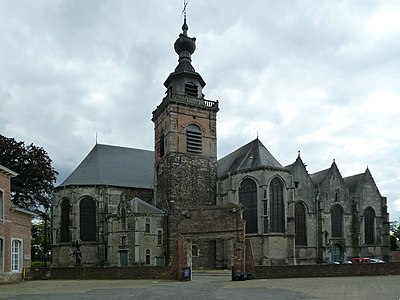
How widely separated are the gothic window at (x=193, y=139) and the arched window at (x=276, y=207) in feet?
25.0

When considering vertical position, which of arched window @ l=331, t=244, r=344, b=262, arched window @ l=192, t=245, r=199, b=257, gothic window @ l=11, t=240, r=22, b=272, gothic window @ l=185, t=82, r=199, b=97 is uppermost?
gothic window @ l=185, t=82, r=199, b=97

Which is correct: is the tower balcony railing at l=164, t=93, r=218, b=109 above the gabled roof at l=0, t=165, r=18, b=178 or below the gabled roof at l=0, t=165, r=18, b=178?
above

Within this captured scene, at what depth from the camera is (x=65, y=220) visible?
43938 mm

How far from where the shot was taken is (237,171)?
40.5m

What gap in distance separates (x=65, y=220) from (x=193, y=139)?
1380 centimetres

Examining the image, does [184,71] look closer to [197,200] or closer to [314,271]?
[197,200]

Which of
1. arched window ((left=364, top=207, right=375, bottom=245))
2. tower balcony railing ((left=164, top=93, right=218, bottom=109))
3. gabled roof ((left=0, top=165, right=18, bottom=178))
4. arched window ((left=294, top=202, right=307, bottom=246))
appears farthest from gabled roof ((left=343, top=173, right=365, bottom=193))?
gabled roof ((left=0, top=165, right=18, bottom=178))

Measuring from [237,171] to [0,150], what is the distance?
1894cm

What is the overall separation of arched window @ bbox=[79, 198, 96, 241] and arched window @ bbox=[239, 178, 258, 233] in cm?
1356

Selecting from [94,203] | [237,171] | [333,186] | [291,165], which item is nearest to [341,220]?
[333,186]

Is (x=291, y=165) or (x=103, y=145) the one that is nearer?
(x=291, y=165)

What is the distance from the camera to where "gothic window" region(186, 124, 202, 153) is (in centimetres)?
4316

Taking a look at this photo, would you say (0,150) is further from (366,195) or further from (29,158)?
(366,195)

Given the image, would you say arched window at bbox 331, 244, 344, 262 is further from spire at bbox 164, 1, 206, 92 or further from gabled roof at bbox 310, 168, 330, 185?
spire at bbox 164, 1, 206, 92
